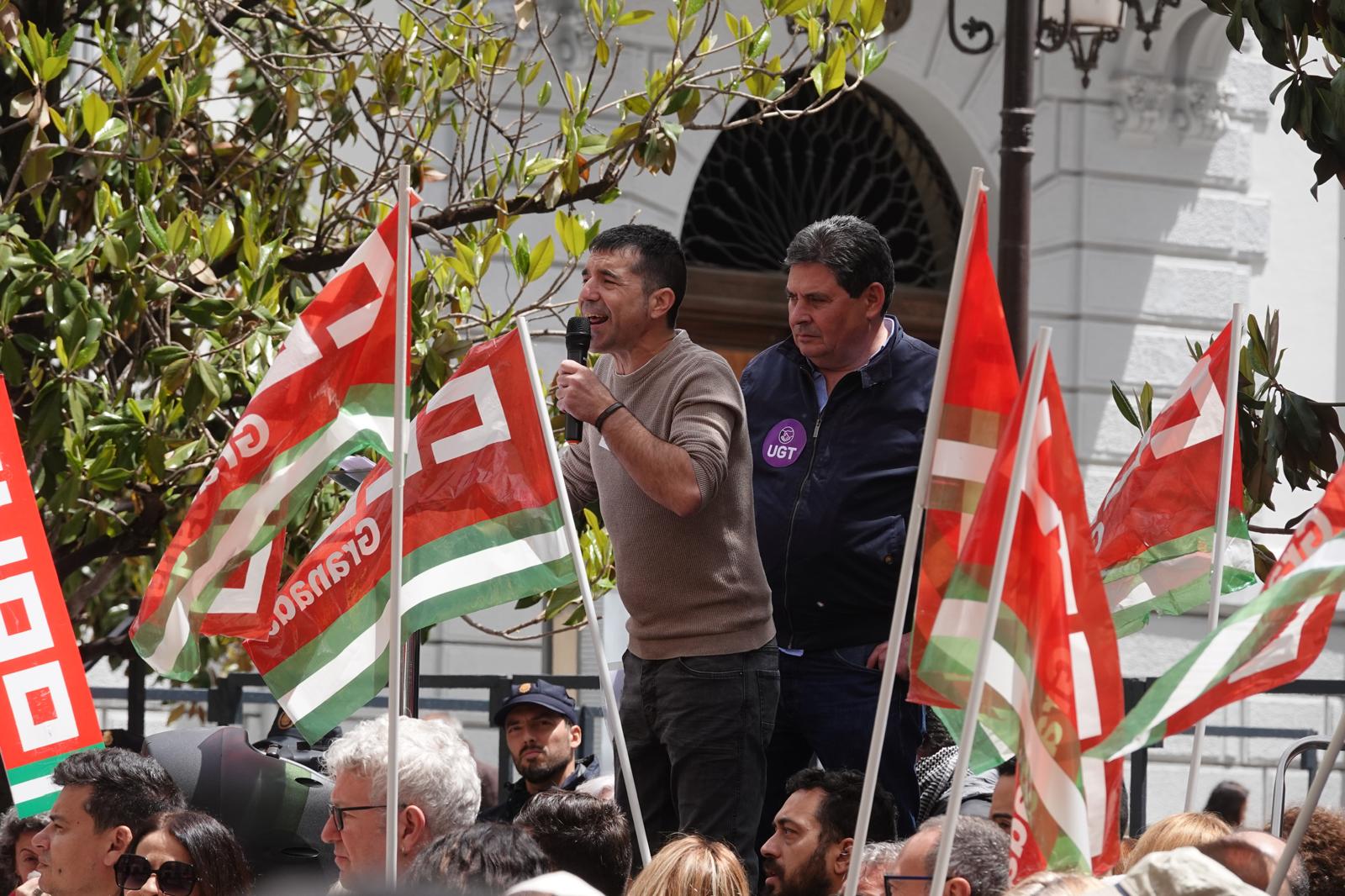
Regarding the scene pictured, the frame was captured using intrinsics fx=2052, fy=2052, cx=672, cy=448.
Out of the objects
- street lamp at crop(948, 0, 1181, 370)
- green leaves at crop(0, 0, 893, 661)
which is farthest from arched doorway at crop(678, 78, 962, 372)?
green leaves at crop(0, 0, 893, 661)

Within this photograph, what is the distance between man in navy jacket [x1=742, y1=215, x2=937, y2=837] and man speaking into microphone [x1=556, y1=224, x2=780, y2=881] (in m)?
0.26

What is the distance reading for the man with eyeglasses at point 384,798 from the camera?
4.74m

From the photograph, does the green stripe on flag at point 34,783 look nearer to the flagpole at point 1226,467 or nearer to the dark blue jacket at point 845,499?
the dark blue jacket at point 845,499

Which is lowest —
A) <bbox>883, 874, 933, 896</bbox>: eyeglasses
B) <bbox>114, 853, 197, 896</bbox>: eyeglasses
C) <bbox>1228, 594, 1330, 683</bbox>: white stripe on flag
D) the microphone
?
<bbox>114, 853, 197, 896</bbox>: eyeglasses

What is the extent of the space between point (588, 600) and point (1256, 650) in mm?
1458

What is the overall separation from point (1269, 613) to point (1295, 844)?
422 mm

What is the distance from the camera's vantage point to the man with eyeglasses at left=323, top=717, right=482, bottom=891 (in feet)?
15.5

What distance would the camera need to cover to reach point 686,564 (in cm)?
464

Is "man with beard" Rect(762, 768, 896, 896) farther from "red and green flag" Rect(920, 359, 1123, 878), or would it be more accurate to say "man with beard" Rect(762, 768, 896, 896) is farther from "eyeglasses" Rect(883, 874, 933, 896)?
"red and green flag" Rect(920, 359, 1123, 878)

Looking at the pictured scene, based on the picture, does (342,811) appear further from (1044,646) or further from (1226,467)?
(1226,467)

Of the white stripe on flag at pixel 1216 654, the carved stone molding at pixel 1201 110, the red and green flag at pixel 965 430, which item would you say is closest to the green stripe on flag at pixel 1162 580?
the red and green flag at pixel 965 430

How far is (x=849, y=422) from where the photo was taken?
497cm

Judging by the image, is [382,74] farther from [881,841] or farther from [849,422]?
[881,841]

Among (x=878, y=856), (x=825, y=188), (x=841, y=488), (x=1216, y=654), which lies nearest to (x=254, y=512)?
(x=841, y=488)
